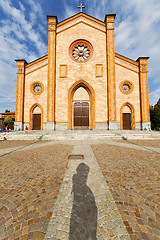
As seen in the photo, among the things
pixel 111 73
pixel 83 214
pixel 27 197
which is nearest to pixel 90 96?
pixel 111 73

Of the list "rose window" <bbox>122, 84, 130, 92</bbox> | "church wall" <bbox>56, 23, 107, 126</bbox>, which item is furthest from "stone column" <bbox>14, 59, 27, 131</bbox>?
"rose window" <bbox>122, 84, 130, 92</bbox>

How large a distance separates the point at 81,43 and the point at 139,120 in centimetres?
1418

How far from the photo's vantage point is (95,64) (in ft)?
47.6

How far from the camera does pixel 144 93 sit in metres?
14.2

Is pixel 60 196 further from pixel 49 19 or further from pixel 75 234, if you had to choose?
pixel 49 19

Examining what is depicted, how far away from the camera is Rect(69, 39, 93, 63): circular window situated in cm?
1498

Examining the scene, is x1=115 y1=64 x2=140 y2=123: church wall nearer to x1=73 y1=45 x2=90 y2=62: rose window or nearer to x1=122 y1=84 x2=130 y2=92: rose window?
x1=122 y1=84 x2=130 y2=92: rose window

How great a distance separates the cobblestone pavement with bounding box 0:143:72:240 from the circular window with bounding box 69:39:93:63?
15.8 m

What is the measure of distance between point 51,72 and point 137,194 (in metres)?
15.4

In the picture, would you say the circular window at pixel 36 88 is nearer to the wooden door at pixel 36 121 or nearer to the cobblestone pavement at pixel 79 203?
the wooden door at pixel 36 121

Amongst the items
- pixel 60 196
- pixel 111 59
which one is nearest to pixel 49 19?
pixel 111 59

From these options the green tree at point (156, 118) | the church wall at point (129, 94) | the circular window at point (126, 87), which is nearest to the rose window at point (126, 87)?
the circular window at point (126, 87)

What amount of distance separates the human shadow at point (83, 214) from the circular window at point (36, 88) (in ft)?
49.7

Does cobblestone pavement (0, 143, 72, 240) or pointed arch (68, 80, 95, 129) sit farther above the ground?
pointed arch (68, 80, 95, 129)
